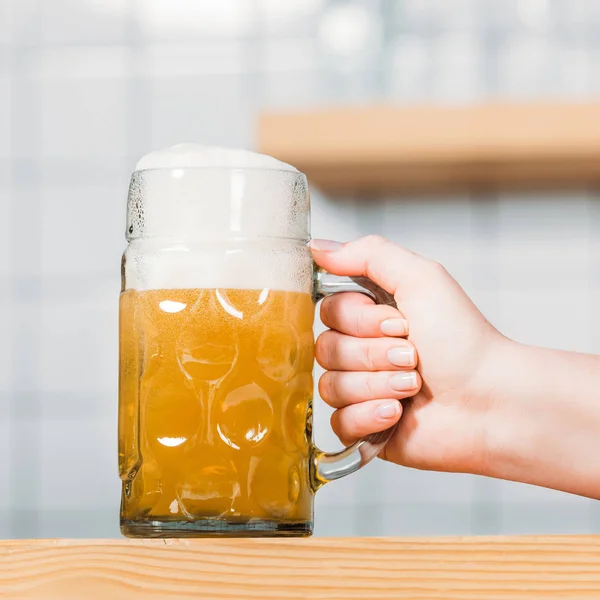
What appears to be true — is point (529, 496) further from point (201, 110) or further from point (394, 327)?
point (394, 327)

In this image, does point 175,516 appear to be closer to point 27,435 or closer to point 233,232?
point 233,232

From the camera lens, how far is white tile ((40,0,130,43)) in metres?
1.98

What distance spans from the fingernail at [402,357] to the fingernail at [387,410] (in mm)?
25

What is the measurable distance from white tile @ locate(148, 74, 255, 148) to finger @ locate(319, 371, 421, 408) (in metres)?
1.29

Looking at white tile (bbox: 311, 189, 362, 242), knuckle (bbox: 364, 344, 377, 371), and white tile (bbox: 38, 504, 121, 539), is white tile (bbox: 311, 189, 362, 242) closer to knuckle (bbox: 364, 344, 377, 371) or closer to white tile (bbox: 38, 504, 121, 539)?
white tile (bbox: 38, 504, 121, 539)

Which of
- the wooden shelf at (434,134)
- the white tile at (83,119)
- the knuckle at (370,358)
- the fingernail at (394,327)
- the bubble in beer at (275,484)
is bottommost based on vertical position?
the bubble in beer at (275,484)

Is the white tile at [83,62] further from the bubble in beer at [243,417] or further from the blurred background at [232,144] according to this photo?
the bubble in beer at [243,417]

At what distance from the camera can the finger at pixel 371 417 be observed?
0.57m

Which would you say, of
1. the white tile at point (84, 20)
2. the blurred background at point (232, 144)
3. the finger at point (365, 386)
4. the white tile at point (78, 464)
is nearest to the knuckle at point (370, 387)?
the finger at point (365, 386)

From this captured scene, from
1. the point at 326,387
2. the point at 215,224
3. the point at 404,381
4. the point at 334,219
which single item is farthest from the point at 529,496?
the point at 215,224

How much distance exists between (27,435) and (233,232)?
1488 millimetres

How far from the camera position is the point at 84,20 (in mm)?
1986

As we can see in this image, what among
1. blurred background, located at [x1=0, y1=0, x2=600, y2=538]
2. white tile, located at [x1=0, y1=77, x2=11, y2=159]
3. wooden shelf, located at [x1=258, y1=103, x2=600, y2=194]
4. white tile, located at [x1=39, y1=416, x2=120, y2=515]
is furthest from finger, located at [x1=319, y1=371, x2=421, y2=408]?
white tile, located at [x1=0, y1=77, x2=11, y2=159]

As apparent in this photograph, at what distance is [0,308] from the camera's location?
6.31 ft
